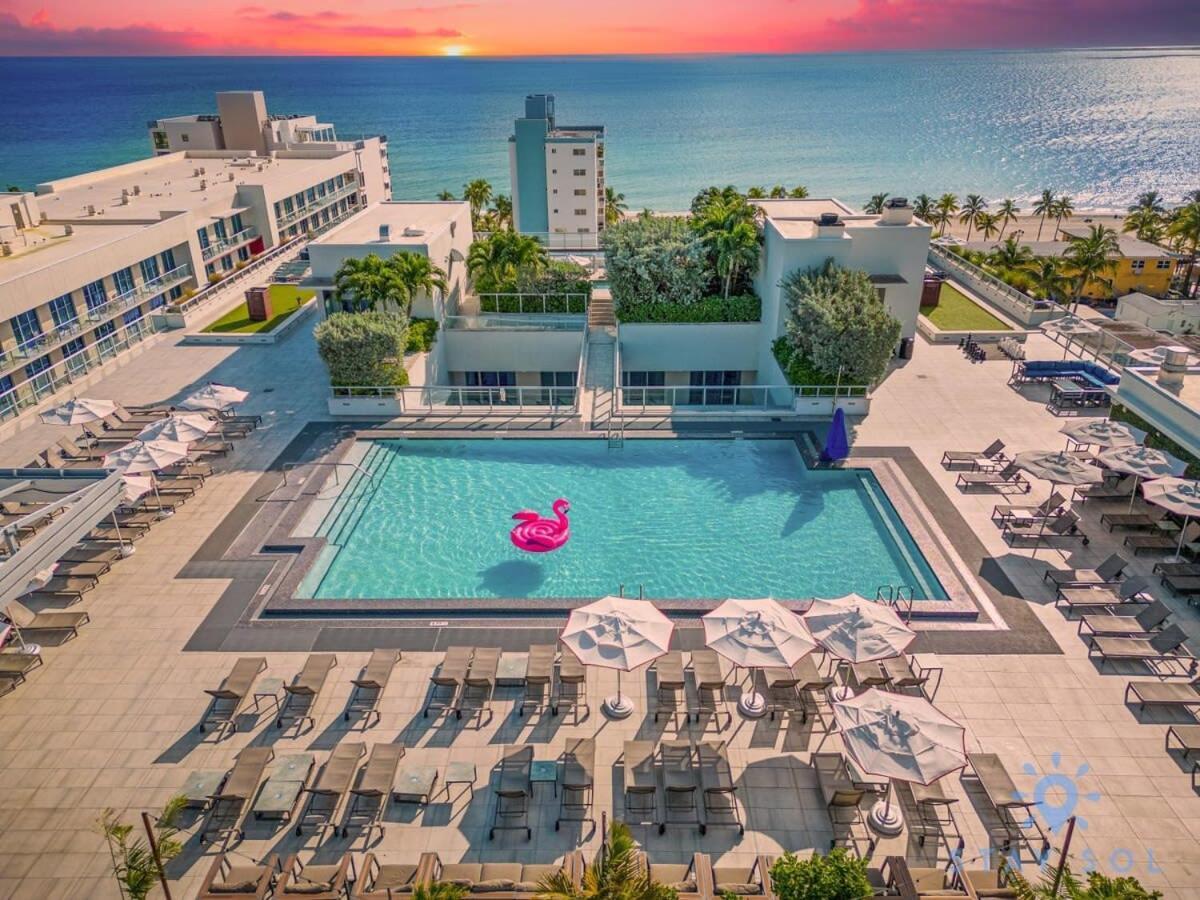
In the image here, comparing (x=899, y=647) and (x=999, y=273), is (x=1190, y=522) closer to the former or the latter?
(x=899, y=647)

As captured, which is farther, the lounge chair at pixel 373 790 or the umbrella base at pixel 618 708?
the umbrella base at pixel 618 708

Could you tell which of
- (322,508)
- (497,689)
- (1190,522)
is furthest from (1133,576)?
(322,508)

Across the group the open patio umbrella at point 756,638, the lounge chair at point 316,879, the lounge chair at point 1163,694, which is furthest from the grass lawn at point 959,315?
the lounge chair at point 316,879

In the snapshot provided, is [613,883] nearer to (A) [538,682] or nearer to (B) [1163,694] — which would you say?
(A) [538,682]

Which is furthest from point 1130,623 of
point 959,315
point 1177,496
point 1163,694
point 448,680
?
point 959,315

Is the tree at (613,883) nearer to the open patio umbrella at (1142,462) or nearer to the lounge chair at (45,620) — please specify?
the lounge chair at (45,620)

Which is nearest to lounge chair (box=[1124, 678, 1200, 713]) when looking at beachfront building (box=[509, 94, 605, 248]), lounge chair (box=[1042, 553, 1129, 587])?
lounge chair (box=[1042, 553, 1129, 587])

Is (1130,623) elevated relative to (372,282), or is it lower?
lower
